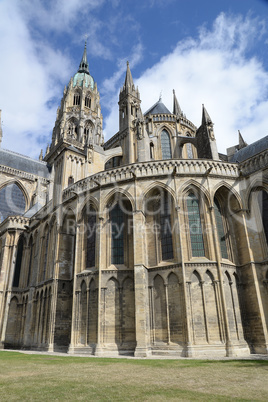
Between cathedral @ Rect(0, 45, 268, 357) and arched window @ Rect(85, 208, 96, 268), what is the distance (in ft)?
0.22

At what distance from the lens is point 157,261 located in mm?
17922

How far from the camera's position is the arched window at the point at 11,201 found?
3823 centimetres

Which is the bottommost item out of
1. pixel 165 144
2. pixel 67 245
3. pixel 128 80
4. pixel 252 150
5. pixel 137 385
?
pixel 137 385

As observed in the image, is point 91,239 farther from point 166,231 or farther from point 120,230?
point 166,231

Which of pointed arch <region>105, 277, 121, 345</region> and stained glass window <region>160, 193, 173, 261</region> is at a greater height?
stained glass window <region>160, 193, 173, 261</region>

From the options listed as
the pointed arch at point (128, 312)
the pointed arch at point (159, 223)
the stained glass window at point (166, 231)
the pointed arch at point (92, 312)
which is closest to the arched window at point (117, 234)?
the pointed arch at point (128, 312)

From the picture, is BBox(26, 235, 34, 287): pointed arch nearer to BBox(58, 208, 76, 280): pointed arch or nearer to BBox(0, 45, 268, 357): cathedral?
BBox(0, 45, 268, 357): cathedral

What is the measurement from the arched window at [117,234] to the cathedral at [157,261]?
0.07m

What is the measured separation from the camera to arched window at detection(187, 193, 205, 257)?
1756cm

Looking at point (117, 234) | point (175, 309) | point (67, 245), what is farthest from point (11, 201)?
point (175, 309)

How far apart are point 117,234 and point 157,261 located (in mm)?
3225

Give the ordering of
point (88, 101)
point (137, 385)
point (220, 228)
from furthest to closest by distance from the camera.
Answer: point (88, 101) → point (220, 228) → point (137, 385)

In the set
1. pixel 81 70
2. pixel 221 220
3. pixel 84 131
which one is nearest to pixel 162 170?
pixel 221 220

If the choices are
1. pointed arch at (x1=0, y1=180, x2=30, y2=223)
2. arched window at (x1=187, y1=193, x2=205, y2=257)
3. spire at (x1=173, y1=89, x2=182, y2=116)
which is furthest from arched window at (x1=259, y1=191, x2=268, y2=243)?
pointed arch at (x1=0, y1=180, x2=30, y2=223)
